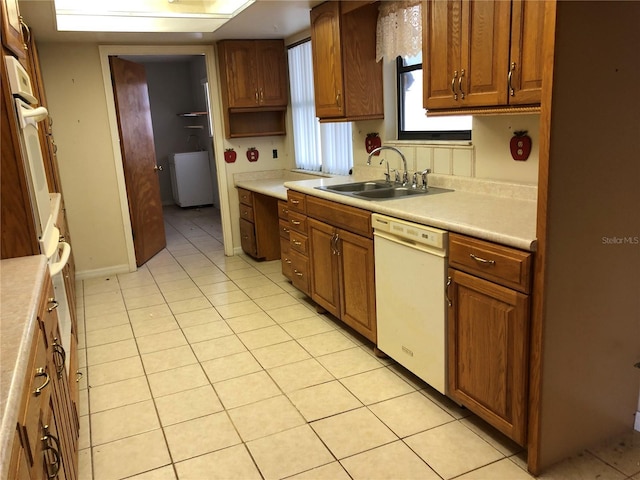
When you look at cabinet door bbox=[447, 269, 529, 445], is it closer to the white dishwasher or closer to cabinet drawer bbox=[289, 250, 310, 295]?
the white dishwasher

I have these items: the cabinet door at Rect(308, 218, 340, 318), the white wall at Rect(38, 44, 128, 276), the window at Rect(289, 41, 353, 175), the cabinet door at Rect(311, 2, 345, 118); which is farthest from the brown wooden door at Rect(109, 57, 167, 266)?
the cabinet door at Rect(308, 218, 340, 318)

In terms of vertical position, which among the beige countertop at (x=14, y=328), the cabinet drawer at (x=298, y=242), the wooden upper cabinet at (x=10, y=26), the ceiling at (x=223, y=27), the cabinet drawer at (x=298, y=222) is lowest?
the cabinet drawer at (x=298, y=242)

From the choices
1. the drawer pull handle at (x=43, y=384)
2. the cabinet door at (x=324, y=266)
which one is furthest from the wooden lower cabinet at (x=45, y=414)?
the cabinet door at (x=324, y=266)

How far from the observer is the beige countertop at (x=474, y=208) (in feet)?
6.27

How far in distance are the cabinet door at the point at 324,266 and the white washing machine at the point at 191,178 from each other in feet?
17.2

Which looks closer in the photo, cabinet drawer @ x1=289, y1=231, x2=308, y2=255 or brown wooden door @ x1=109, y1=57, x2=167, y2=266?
cabinet drawer @ x1=289, y1=231, x2=308, y2=255

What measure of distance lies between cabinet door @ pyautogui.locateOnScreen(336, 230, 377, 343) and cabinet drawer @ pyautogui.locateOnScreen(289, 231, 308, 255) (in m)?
0.56

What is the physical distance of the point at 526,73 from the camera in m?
2.08

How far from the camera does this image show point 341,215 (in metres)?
3.01

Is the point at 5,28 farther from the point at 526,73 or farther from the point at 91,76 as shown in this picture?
the point at 91,76

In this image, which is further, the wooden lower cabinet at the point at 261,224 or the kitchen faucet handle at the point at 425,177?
the wooden lower cabinet at the point at 261,224

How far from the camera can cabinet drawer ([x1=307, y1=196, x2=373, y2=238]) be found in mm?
2762

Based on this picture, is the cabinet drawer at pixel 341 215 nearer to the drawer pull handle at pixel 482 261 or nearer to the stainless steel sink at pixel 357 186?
the stainless steel sink at pixel 357 186

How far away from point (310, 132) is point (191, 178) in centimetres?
395
